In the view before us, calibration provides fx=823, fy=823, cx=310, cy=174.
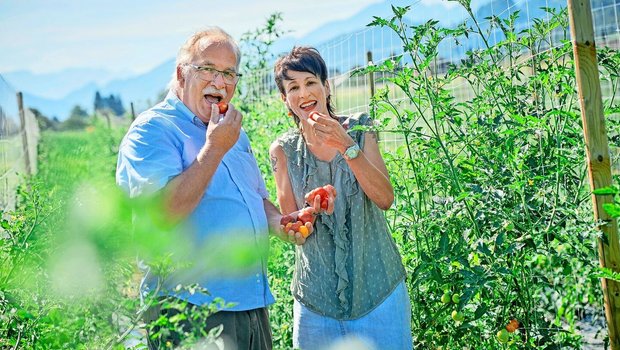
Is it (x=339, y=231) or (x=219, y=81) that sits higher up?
(x=219, y=81)

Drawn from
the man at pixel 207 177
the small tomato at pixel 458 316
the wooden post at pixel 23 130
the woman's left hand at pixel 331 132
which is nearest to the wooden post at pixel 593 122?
the small tomato at pixel 458 316

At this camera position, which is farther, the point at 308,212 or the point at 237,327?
the point at 308,212

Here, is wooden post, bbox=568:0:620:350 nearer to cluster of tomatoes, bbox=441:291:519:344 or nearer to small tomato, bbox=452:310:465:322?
cluster of tomatoes, bbox=441:291:519:344

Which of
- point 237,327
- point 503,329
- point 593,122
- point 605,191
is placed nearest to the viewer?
point 605,191

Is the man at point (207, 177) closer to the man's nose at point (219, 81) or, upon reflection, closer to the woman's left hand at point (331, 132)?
the man's nose at point (219, 81)

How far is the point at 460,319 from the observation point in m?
2.84

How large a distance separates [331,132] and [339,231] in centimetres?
35

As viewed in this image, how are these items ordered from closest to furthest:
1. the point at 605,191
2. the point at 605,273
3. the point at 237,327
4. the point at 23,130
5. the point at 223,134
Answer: the point at 605,191 → the point at 605,273 → the point at 223,134 → the point at 237,327 → the point at 23,130

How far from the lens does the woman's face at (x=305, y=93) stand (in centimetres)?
287

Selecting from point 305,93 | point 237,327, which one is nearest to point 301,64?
point 305,93

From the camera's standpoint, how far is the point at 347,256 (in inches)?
109

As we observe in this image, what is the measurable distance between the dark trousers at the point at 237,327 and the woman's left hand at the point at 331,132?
22.6 inches

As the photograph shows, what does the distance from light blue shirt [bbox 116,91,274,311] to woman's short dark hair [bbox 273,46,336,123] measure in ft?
1.39

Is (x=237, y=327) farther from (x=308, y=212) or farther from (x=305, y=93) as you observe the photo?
(x=305, y=93)
